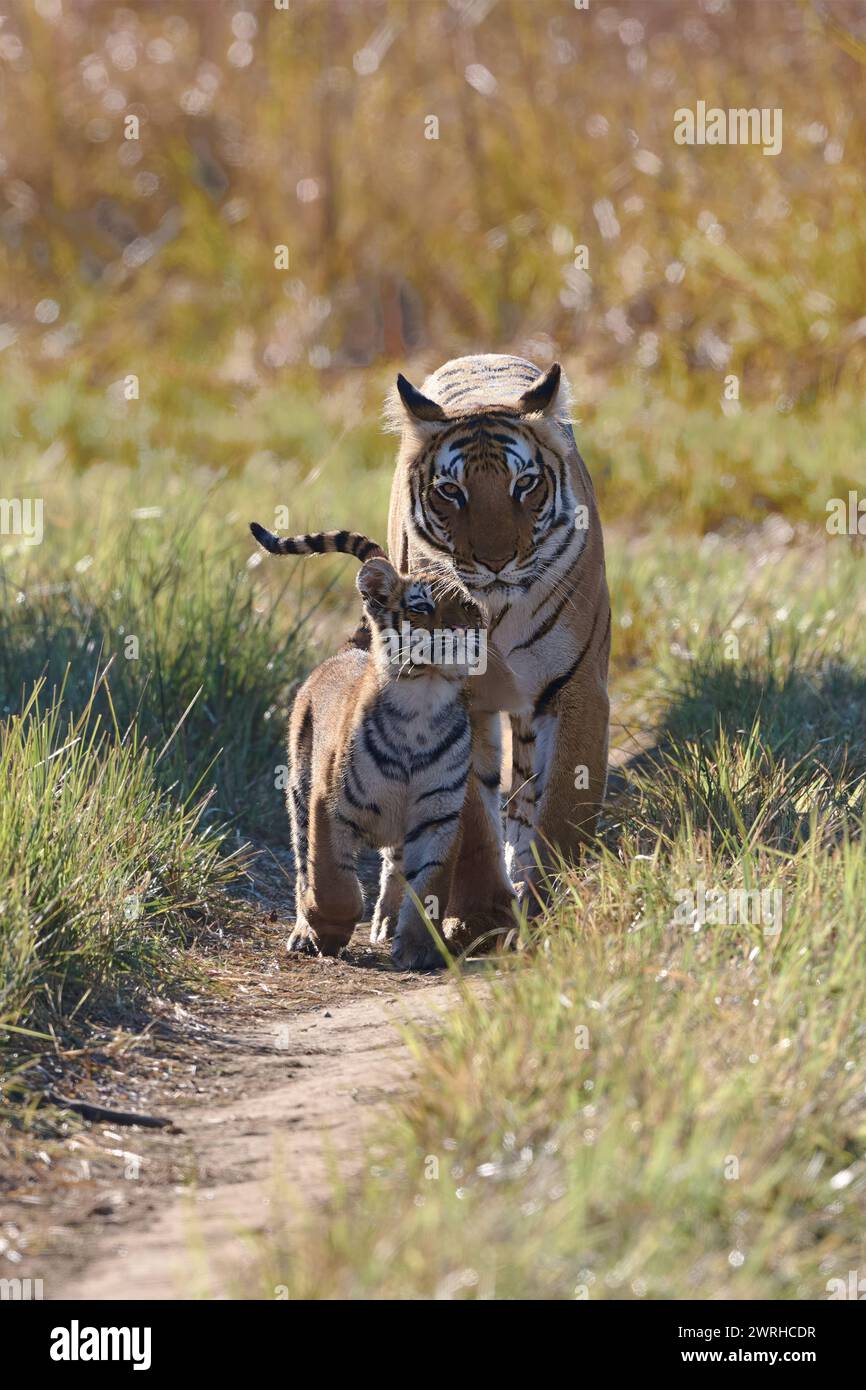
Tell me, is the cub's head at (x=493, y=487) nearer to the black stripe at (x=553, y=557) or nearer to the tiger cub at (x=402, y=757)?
the black stripe at (x=553, y=557)

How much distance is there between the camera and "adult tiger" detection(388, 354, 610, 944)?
16.9 feet

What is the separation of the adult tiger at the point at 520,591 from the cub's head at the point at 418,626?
308mm

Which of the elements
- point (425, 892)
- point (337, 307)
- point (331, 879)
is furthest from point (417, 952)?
point (337, 307)

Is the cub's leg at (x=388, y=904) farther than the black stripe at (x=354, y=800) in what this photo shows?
Yes

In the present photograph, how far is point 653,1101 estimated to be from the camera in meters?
3.23

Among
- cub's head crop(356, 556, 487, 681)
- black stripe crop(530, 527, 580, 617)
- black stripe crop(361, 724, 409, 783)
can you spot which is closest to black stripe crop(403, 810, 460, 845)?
black stripe crop(361, 724, 409, 783)

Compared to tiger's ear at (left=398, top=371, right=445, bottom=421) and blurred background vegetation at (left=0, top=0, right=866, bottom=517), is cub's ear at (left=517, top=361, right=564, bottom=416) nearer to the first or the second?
tiger's ear at (left=398, top=371, right=445, bottom=421)

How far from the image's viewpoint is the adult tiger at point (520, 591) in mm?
5164

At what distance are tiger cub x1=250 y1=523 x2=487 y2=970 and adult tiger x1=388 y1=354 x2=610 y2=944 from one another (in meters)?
0.29

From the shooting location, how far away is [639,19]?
13617 mm

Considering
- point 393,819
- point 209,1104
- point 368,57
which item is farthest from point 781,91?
point 209,1104

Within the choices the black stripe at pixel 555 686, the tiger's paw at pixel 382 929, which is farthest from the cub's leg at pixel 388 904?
the black stripe at pixel 555 686

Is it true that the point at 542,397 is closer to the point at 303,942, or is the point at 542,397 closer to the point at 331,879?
the point at 331,879
